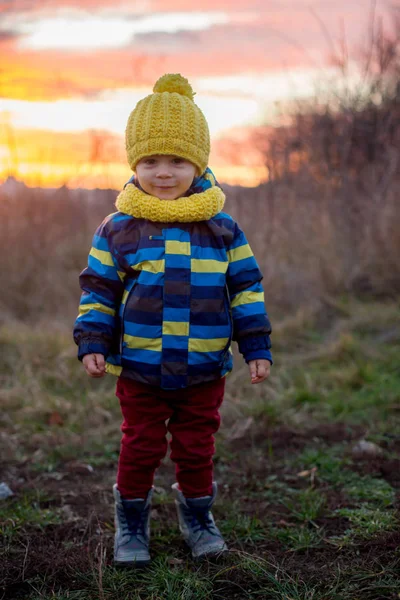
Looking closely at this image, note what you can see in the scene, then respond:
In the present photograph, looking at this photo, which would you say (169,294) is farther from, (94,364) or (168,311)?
(94,364)

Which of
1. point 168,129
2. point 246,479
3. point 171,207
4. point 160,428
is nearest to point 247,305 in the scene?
point 171,207

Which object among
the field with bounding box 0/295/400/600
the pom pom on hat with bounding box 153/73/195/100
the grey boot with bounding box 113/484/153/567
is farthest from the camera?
the pom pom on hat with bounding box 153/73/195/100

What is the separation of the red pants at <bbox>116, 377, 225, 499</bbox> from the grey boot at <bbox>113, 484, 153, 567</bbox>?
0.04m

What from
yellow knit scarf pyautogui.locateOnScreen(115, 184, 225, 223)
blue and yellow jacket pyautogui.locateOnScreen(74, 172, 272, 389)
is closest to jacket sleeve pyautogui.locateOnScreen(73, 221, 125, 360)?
blue and yellow jacket pyautogui.locateOnScreen(74, 172, 272, 389)

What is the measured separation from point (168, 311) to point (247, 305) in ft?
1.04

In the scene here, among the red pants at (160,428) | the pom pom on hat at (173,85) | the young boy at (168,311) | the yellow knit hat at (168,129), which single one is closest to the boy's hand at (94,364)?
the young boy at (168,311)

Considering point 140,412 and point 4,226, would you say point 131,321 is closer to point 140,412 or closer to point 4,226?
point 140,412

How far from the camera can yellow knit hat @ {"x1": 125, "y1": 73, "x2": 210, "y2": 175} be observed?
234cm

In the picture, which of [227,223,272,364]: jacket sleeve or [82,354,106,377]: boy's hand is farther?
[227,223,272,364]: jacket sleeve

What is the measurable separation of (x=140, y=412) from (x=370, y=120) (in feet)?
20.7

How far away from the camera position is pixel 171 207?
2.30 m

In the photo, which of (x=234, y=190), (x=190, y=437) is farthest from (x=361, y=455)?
(x=234, y=190)

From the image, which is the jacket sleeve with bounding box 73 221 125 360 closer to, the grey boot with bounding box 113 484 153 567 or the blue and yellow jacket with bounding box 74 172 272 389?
the blue and yellow jacket with bounding box 74 172 272 389

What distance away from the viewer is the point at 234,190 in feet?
21.8
